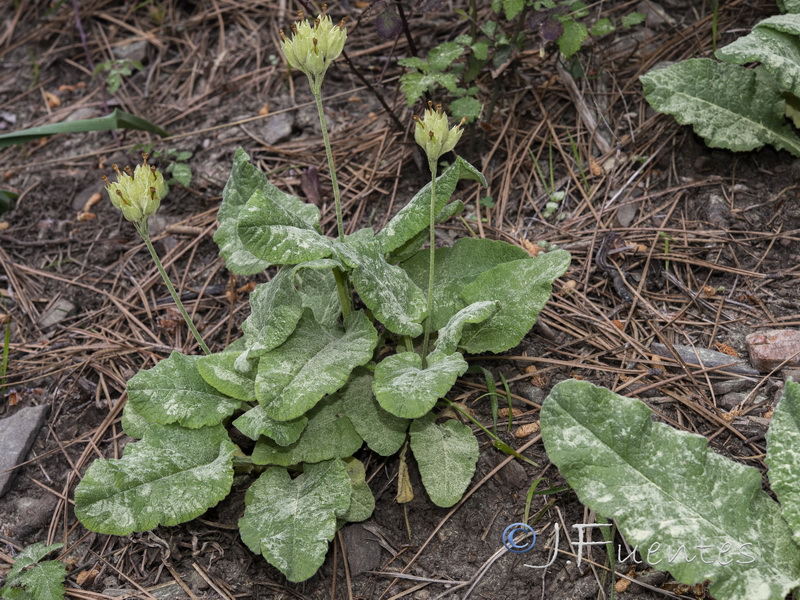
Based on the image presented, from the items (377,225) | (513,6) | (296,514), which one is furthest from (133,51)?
(296,514)

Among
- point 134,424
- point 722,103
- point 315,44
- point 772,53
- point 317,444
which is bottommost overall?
point 317,444

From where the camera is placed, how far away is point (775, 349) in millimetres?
2348

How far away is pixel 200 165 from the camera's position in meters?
3.62

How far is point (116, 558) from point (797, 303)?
2.46m

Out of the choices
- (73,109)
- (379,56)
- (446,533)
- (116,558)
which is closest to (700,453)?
(446,533)

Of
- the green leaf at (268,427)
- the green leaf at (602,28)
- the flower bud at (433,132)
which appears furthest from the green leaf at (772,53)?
the green leaf at (268,427)

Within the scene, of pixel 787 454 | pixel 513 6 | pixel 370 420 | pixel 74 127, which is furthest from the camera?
pixel 74 127

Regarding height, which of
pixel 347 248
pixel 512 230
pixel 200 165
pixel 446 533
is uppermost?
pixel 347 248

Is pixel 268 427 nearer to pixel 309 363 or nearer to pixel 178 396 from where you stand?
pixel 309 363

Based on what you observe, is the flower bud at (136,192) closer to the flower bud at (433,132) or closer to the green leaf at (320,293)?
the green leaf at (320,293)

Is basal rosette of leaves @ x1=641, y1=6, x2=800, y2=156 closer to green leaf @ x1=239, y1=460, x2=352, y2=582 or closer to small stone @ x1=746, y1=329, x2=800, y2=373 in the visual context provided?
small stone @ x1=746, y1=329, x2=800, y2=373

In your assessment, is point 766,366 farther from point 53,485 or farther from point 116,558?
point 53,485

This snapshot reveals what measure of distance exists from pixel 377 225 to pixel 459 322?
1111mm

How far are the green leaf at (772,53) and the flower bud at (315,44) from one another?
56.3 inches
